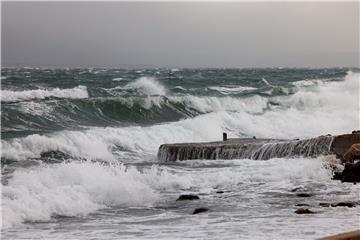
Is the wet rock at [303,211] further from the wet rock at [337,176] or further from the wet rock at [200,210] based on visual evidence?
the wet rock at [337,176]

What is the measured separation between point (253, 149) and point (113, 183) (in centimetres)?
523

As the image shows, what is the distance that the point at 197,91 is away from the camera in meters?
42.2

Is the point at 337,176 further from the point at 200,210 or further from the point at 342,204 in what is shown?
the point at 200,210

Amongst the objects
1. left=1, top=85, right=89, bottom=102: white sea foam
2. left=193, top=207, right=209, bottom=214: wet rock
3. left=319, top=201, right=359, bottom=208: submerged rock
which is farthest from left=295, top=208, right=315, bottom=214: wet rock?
left=1, top=85, right=89, bottom=102: white sea foam

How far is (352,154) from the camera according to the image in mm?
13336

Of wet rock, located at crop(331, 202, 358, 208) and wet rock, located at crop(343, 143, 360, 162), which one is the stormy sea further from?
wet rock, located at crop(343, 143, 360, 162)

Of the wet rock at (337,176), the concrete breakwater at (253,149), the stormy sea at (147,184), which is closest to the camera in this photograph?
the stormy sea at (147,184)

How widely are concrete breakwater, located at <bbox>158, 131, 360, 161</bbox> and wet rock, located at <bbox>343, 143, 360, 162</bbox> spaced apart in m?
1.47

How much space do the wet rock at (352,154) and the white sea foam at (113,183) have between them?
498 mm

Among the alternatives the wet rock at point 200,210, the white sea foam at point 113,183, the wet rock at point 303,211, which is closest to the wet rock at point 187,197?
the white sea foam at point 113,183

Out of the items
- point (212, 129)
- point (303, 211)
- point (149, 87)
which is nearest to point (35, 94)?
point (212, 129)

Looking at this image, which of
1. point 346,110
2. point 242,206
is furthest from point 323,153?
point 346,110

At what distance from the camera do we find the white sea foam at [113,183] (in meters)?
10.6

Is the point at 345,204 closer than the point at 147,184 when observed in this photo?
Yes
